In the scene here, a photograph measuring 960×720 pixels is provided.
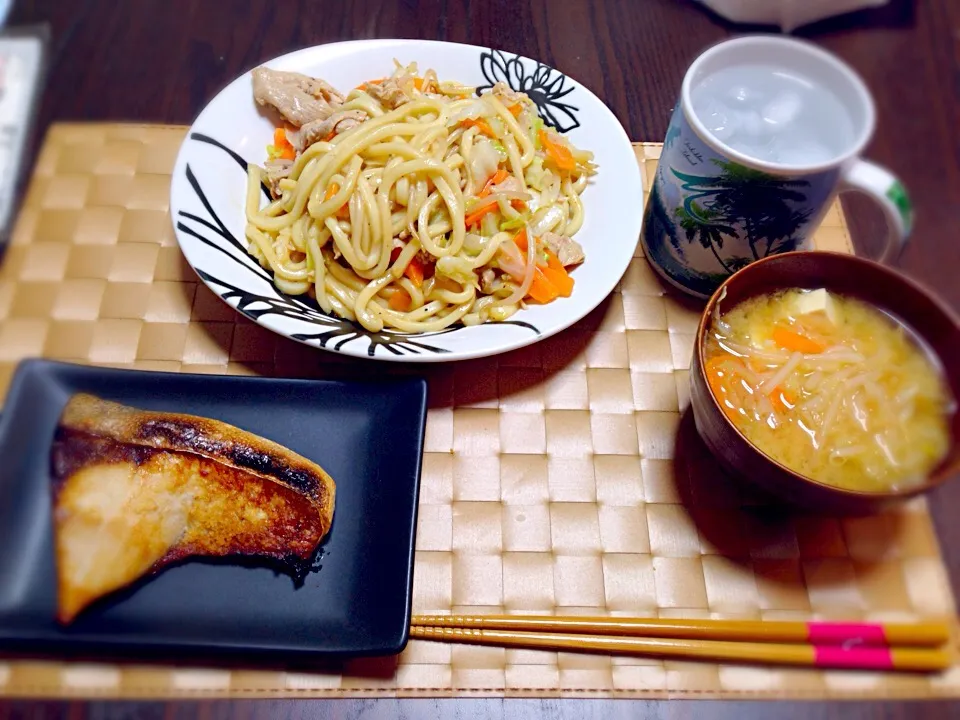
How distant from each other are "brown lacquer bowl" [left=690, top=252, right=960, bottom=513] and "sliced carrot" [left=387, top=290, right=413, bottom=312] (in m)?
0.65

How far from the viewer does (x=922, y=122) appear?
1.19 m

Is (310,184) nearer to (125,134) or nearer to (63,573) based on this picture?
(125,134)

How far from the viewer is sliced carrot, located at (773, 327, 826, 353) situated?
3.82 feet

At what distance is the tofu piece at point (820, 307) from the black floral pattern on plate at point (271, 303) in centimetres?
51

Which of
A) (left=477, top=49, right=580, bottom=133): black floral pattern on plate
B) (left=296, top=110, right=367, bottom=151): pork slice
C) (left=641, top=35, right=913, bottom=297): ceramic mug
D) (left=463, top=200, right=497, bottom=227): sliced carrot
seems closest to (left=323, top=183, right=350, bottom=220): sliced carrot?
(left=296, top=110, right=367, bottom=151): pork slice

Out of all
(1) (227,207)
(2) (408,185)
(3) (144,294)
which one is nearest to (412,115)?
(2) (408,185)

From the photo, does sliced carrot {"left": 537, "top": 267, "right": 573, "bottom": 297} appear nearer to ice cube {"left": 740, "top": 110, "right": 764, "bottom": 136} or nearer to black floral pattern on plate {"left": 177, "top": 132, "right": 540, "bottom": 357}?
black floral pattern on plate {"left": 177, "top": 132, "right": 540, "bottom": 357}

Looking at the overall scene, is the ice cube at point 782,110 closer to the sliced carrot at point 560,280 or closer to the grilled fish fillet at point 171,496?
the sliced carrot at point 560,280

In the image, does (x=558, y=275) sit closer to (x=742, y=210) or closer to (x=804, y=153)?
(x=742, y=210)

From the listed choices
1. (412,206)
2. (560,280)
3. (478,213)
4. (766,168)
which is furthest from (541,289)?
(766,168)

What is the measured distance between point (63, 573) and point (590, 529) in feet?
3.09

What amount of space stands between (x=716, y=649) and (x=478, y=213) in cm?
100

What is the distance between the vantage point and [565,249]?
1.40 metres

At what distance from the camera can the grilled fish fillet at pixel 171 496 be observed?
3.60ft
